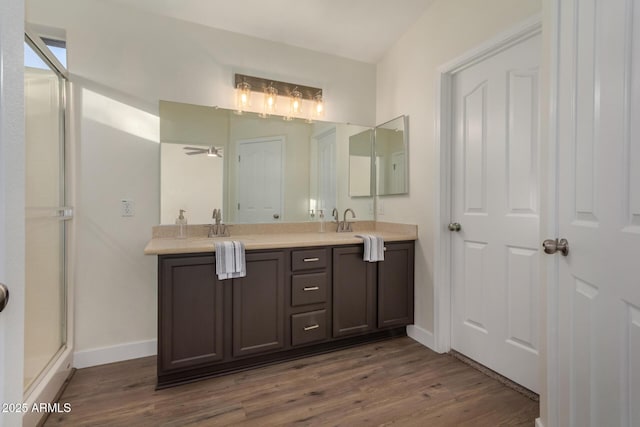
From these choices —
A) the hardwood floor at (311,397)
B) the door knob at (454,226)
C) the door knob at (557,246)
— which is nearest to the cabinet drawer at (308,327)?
the hardwood floor at (311,397)

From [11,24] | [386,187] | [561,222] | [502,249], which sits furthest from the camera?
[386,187]

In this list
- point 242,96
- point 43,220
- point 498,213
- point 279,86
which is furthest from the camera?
point 279,86

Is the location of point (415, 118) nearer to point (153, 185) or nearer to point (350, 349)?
point (350, 349)

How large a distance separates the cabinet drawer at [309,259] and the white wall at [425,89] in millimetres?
860

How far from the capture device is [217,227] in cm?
244

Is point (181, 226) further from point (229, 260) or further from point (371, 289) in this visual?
point (371, 289)

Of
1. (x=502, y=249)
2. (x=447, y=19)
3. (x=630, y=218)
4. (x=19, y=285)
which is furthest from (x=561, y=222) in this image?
(x=447, y=19)

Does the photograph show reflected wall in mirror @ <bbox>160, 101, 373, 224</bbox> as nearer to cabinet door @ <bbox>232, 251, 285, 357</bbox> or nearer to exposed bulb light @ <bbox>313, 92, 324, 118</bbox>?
exposed bulb light @ <bbox>313, 92, 324, 118</bbox>

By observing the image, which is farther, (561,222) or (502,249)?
(502,249)

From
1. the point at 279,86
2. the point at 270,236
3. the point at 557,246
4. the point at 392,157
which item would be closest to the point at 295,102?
the point at 279,86

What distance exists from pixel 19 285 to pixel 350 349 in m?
2.15

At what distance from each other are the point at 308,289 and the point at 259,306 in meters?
0.37

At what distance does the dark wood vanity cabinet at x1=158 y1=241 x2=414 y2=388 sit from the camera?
1.86 m

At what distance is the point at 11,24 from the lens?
0.63 m
